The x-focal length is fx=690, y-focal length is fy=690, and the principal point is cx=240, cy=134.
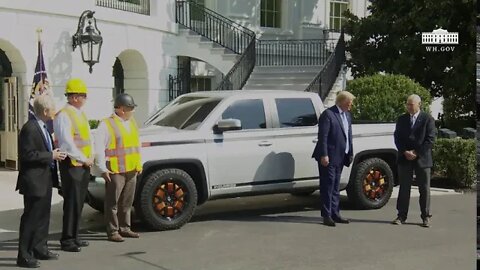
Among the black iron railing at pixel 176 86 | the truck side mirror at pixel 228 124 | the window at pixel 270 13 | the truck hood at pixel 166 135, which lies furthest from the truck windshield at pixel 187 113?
the window at pixel 270 13

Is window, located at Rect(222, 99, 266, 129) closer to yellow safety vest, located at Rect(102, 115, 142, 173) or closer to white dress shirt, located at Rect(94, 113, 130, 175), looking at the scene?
yellow safety vest, located at Rect(102, 115, 142, 173)

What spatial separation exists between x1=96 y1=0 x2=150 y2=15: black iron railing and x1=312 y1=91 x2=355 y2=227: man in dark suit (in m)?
8.49

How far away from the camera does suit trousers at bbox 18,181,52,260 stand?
6.59 meters

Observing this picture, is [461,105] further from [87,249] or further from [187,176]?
[87,249]

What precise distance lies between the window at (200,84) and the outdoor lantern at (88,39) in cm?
492

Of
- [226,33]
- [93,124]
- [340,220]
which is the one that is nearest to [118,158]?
[340,220]

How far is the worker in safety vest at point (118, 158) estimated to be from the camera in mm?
7609

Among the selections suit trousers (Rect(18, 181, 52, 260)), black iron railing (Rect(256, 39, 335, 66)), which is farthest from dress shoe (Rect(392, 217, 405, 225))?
black iron railing (Rect(256, 39, 335, 66))

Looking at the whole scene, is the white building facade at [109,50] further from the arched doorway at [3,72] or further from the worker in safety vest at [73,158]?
the worker in safety vest at [73,158]

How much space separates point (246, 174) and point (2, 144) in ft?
25.8

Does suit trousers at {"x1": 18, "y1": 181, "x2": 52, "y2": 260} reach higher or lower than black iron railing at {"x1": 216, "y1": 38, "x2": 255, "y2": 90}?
lower

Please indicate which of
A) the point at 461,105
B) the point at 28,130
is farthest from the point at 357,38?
the point at 28,130

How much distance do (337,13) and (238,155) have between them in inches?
639

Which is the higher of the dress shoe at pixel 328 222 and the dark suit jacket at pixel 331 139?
the dark suit jacket at pixel 331 139
